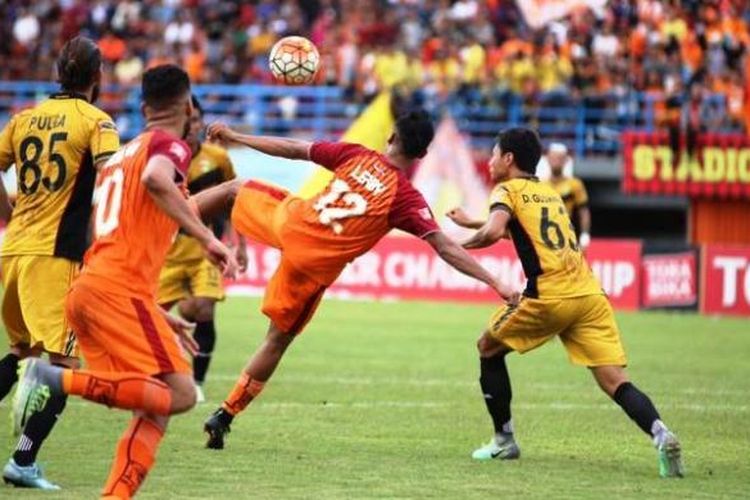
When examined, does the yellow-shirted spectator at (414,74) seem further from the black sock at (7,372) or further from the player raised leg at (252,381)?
the black sock at (7,372)

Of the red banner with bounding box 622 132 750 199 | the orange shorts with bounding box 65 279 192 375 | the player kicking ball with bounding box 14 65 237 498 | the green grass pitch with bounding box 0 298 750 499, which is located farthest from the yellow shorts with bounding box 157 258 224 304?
the red banner with bounding box 622 132 750 199

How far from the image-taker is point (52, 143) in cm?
977

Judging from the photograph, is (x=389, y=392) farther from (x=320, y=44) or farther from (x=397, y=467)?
(x=320, y=44)

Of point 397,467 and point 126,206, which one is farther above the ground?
point 126,206

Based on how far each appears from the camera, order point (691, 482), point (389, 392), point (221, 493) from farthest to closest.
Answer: point (389, 392), point (691, 482), point (221, 493)

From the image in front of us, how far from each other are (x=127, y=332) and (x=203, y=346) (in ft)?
22.7

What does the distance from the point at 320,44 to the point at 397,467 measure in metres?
24.6

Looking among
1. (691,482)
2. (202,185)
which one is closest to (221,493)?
(691,482)

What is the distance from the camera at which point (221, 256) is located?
26.7ft

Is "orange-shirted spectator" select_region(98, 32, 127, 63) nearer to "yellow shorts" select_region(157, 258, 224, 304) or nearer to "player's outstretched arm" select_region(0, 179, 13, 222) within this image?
"yellow shorts" select_region(157, 258, 224, 304)

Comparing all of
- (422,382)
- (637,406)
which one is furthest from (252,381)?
(422,382)

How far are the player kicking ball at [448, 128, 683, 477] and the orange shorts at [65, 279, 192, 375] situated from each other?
3110mm

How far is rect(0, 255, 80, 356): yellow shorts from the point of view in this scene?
31.6ft

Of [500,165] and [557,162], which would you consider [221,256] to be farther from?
[557,162]
